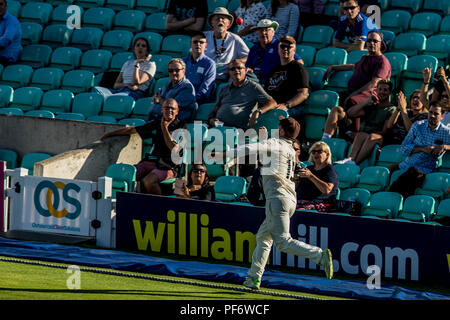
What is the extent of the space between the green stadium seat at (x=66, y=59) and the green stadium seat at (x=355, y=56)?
4.87 m

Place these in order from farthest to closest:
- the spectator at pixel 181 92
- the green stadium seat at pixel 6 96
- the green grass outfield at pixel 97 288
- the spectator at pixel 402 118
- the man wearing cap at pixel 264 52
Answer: the green stadium seat at pixel 6 96, the man wearing cap at pixel 264 52, the spectator at pixel 181 92, the spectator at pixel 402 118, the green grass outfield at pixel 97 288

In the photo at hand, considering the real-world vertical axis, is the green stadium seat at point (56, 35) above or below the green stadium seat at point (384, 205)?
above

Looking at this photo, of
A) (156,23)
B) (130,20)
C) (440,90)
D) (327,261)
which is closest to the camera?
(327,261)

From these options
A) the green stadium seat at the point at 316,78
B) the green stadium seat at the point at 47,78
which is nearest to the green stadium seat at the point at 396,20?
the green stadium seat at the point at 316,78

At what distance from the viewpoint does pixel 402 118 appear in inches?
476

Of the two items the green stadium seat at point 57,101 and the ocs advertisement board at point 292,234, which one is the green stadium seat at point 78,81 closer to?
the green stadium seat at point 57,101

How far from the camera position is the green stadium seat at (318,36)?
14.5 m

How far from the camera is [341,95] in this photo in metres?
13.2

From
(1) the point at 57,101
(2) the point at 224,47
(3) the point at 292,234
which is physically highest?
(2) the point at 224,47

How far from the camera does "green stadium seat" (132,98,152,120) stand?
1392 centimetres

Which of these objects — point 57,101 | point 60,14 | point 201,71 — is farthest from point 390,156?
point 60,14

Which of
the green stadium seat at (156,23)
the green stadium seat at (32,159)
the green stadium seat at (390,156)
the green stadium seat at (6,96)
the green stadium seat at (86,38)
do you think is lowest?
the green stadium seat at (32,159)

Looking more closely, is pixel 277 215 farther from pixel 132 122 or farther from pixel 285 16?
pixel 285 16

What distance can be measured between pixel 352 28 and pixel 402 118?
225cm
